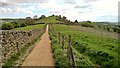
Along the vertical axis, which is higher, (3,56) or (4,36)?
(4,36)

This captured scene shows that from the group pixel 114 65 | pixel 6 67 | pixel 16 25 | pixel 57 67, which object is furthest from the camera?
pixel 16 25

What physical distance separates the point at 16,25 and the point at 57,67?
9304 centimetres

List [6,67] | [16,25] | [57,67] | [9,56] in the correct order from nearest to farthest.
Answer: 1. [57,67]
2. [6,67]
3. [9,56]
4. [16,25]

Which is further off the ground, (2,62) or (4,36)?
(4,36)

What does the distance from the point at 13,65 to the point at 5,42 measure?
387 cm

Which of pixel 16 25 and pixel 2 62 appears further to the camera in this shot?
pixel 16 25

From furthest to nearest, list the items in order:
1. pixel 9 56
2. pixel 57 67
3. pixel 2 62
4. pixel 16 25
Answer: pixel 16 25, pixel 9 56, pixel 2 62, pixel 57 67

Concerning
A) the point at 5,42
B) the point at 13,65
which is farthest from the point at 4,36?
the point at 13,65

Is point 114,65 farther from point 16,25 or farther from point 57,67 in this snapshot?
point 16,25

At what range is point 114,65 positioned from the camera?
12.3 meters

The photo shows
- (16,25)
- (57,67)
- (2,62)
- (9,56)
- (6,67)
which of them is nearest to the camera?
(57,67)

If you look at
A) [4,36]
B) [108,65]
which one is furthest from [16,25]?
[108,65]

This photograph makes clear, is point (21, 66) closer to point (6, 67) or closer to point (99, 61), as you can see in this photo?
point (6, 67)

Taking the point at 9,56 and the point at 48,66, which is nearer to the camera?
the point at 48,66
